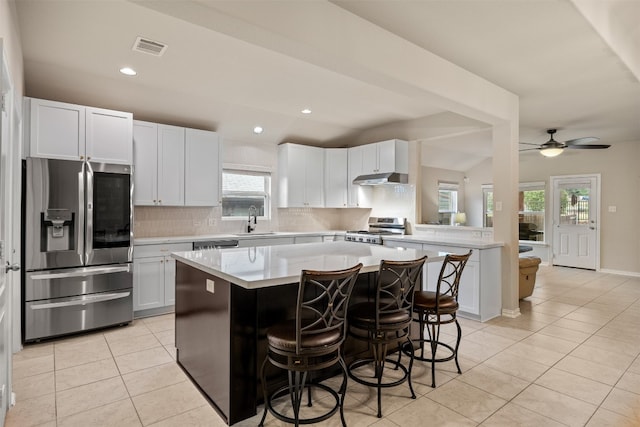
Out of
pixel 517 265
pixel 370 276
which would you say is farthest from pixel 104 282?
pixel 517 265

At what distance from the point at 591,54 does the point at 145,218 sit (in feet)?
17.3

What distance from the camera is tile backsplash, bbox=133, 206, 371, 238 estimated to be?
190 inches

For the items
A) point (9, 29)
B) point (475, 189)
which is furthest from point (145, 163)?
point (475, 189)

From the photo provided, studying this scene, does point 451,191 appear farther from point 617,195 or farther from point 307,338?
point 307,338

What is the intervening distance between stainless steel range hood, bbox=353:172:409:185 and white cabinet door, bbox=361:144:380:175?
117 mm

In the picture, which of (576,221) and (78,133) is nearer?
(78,133)

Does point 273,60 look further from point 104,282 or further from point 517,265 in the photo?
point 517,265

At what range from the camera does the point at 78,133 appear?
368cm

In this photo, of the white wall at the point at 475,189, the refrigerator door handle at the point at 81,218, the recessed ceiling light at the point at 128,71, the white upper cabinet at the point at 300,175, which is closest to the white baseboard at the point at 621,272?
the white wall at the point at 475,189

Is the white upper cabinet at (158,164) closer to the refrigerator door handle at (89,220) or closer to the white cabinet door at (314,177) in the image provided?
the refrigerator door handle at (89,220)

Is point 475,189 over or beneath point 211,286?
over

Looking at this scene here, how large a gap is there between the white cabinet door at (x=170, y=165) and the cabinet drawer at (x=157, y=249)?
61cm

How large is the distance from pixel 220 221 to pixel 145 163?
4.73 feet

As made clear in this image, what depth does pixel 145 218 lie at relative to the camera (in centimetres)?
479
